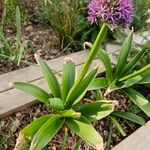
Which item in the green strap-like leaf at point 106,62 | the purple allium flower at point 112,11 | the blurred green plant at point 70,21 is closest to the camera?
the purple allium flower at point 112,11

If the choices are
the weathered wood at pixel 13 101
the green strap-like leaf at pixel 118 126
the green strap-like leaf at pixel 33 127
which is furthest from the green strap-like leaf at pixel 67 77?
the green strap-like leaf at pixel 118 126

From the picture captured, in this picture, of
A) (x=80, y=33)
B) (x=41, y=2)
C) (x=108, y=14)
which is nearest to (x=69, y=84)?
(x=108, y=14)

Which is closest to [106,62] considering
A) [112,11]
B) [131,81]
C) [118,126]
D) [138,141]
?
[131,81]

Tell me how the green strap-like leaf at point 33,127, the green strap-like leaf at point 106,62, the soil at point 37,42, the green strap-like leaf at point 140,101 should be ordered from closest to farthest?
the green strap-like leaf at point 33,127, the green strap-like leaf at point 140,101, the green strap-like leaf at point 106,62, the soil at point 37,42

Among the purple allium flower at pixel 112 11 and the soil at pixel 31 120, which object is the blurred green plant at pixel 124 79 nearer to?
the soil at pixel 31 120

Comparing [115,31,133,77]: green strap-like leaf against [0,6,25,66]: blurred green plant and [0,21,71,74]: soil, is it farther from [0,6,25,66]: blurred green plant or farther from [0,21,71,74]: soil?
Result: [0,6,25,66]: blurred green plant

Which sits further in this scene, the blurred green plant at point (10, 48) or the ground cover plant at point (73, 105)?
the blurred green plant at point (10, 48)

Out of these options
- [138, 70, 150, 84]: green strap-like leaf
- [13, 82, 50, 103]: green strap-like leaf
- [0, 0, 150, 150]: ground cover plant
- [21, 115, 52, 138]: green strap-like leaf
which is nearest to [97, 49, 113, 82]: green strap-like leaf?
[0, 0, 150, 150]: ground cover plant

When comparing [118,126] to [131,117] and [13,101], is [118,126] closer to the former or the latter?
[131,117]

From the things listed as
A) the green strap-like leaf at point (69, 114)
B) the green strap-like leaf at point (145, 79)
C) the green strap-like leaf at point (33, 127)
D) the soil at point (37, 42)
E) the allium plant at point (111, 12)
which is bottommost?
the green strap-like leaf at point (33, 127)
